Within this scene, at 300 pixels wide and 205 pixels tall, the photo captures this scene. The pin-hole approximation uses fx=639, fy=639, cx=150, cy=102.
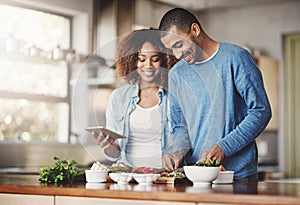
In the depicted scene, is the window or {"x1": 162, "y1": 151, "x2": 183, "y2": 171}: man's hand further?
the window

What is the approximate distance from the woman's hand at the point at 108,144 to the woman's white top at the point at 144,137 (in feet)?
0.18

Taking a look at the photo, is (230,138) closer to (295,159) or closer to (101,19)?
(101,19)

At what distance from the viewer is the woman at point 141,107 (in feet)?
8.68

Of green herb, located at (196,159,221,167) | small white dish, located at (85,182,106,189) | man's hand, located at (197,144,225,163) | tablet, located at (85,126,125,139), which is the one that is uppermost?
tablet, located at (85,126,125,139)

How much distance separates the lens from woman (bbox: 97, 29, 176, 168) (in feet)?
8.68

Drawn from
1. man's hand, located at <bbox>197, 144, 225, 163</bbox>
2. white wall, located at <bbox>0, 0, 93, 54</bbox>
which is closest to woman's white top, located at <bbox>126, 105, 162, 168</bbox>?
man's hand, located at <bbox>197, 144, 225, 163</bbox>

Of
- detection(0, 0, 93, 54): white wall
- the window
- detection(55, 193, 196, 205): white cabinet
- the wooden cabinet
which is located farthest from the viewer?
the wooden cabinet

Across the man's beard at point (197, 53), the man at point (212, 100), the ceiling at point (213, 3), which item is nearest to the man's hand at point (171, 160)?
the man at point (212, 100)

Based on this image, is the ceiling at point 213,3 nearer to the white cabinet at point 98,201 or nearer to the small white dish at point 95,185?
the small white dish at point 95,185

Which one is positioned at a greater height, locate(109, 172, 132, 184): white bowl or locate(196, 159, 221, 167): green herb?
locate(196, 159, 221, 167): green herb

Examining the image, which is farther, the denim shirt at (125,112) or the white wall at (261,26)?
the white wall at (261,26)

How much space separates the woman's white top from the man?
0.06 m

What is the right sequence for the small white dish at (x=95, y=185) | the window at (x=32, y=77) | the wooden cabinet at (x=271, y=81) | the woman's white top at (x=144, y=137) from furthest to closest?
1. the wooden cabinet at (x=271, y=81)
2. the window at (x=32, y=77)
3. the woman's white top at (x=144, y=137)
4. the small white dish at (x=95, y=185)

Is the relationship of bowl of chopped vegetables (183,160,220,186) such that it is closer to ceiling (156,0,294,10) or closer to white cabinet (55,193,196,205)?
white cabinet (55,193,196,205)
